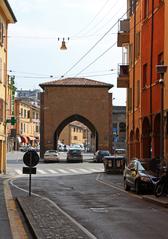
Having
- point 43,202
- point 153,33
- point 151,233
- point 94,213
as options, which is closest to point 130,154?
point 153,33

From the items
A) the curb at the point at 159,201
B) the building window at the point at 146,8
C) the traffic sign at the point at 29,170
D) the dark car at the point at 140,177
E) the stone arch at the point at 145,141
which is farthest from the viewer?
the stone arch at the point at 145,141

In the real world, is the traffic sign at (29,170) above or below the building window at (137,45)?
below

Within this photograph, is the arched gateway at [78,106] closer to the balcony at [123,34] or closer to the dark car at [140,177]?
the balcony at [123,34]

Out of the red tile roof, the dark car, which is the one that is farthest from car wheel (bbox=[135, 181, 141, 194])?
the red tile roof

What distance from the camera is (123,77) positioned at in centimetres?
4512

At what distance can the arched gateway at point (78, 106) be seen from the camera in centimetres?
8006

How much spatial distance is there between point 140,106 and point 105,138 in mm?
42793

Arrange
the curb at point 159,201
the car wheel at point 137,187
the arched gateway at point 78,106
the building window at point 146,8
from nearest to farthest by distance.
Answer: the curb at point 159,201 → the car wheel at point 137,187 → the building window at point 146,8 → the arched gateway at point 78,106

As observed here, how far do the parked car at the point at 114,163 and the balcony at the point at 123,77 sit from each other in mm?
5615

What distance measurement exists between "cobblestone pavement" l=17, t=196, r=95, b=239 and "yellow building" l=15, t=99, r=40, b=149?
10396cm

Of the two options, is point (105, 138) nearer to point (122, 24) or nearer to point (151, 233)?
point (122, 24)

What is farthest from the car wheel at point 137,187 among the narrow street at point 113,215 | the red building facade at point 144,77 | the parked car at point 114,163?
the parked car at point 114,163

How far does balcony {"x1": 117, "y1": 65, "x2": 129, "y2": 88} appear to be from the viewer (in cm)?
4477

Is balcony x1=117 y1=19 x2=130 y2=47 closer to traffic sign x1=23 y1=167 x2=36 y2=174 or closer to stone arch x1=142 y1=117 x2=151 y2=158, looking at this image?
stone arch x1=142 y1=117 x2=151 y2=158
